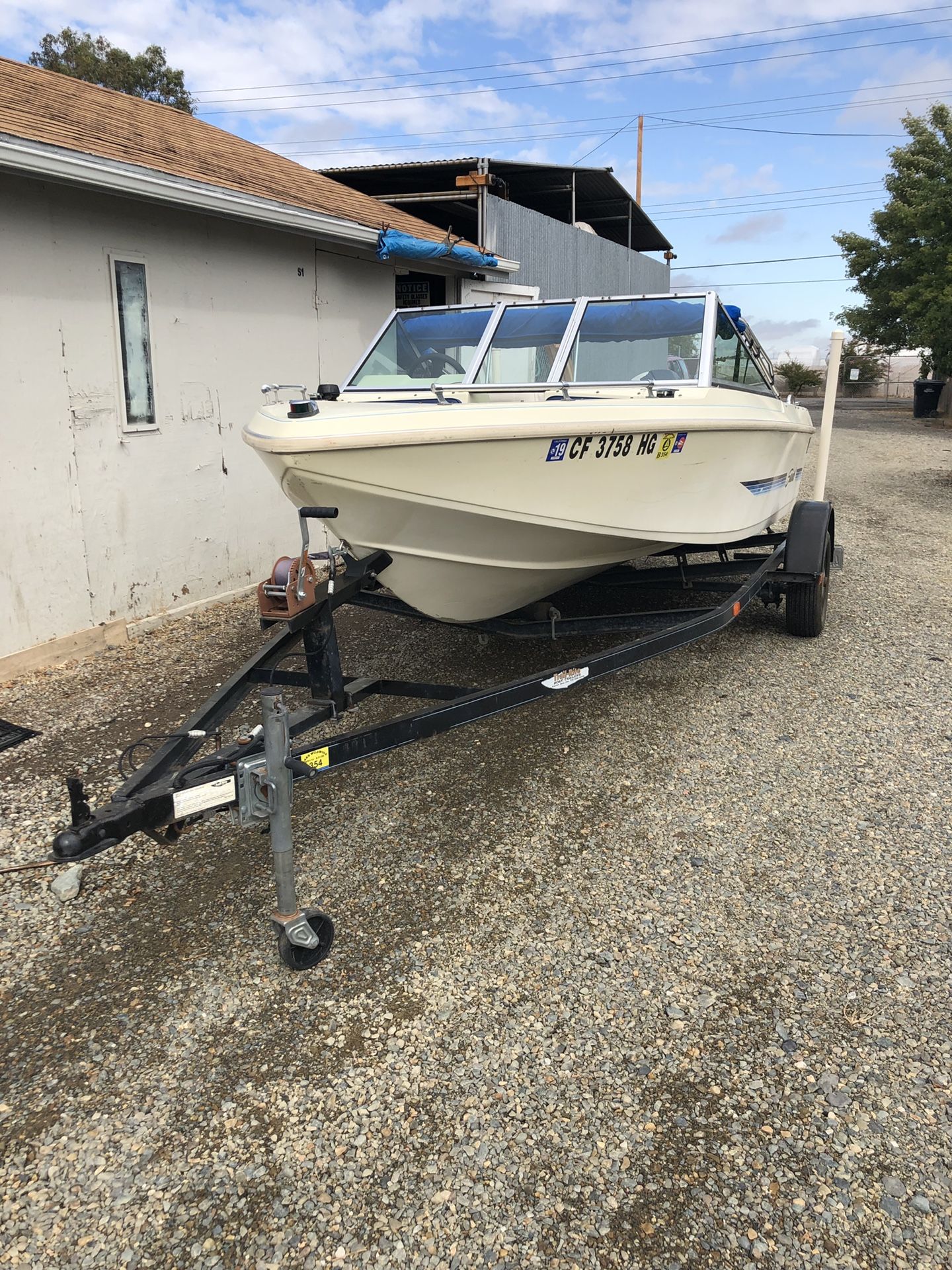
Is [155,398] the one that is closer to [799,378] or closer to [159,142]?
[159,142]

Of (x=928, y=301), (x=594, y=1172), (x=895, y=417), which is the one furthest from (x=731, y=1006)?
(x=895, y=417)

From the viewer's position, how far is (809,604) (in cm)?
574

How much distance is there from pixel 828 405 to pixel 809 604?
2405 millimetres

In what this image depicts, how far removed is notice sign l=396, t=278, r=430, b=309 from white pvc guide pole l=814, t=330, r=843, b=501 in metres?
5.12

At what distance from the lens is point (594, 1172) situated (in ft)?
6.72

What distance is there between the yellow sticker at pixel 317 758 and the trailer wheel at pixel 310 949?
1.47 ft

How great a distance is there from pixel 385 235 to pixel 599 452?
15.9 ft

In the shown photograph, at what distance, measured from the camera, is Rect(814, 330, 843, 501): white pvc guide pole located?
22.4 feet

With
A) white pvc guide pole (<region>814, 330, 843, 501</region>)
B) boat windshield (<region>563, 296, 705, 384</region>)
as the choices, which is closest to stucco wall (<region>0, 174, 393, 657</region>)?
boat windshield (<region>563, 296, 705, 384</region>)

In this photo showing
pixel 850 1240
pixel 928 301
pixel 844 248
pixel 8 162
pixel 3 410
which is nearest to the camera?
pixel 850 1240

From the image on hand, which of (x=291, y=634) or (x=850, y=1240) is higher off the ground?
(x=291, y=634)

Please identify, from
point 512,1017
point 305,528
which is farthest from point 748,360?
point 512,1017

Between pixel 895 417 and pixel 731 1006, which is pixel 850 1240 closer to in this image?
pixel 731 1006

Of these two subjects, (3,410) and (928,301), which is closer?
(3,410)
